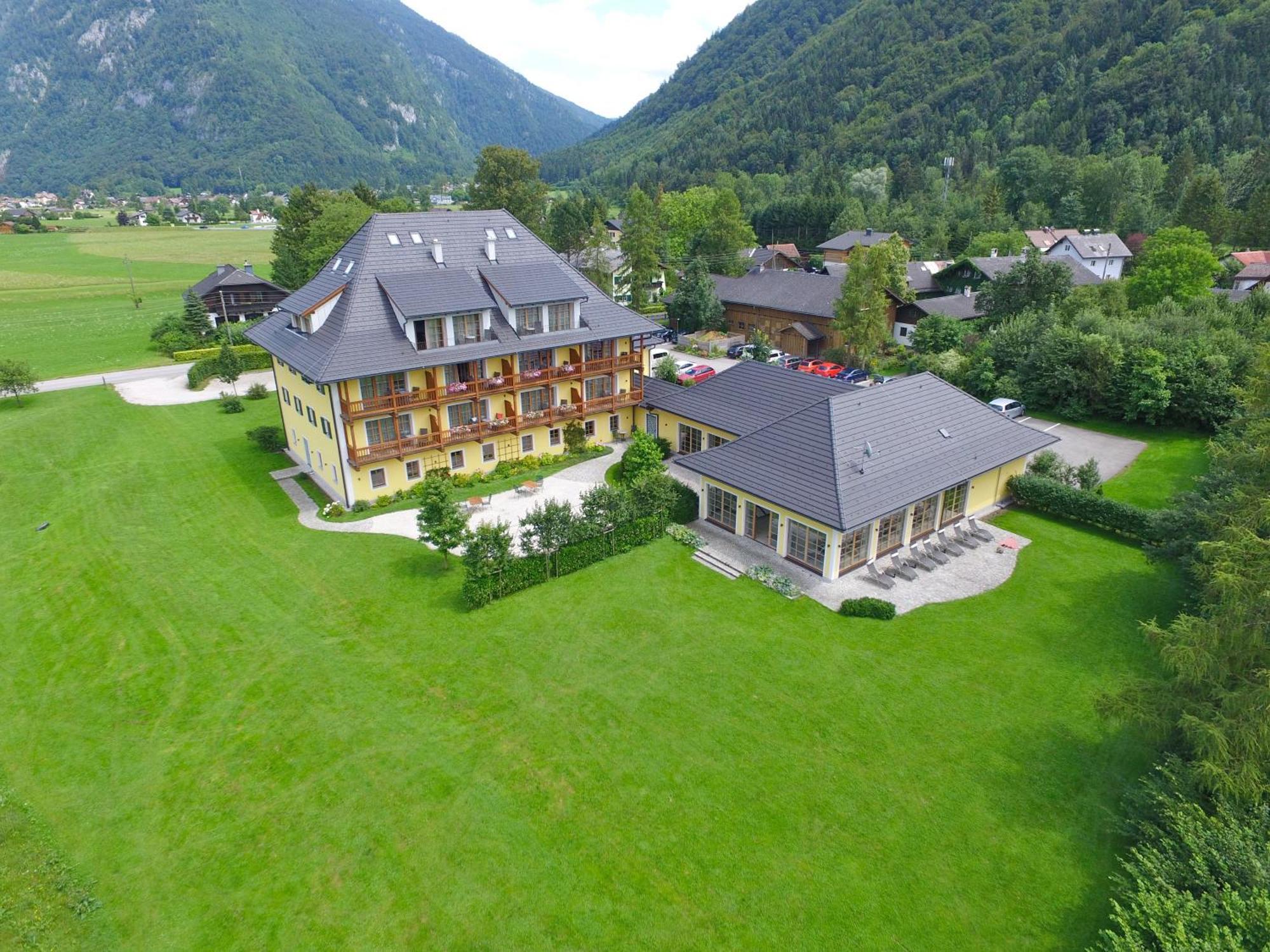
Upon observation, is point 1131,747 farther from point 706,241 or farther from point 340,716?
point 706,241

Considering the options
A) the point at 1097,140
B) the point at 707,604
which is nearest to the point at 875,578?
the point at 707,604

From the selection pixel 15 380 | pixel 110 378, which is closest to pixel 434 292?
pixel 15 380

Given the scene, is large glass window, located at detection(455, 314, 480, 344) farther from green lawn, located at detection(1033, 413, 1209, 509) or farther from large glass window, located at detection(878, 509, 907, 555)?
green lawn, located at detection(1033, 413, 1209, 509)

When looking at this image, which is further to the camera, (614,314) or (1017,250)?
(1017,250)

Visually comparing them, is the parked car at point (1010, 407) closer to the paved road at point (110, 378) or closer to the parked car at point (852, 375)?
the parked car at point (852, 375)

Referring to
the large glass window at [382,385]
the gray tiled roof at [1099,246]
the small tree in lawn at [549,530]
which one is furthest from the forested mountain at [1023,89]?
the small tree in lawn at [549,530]

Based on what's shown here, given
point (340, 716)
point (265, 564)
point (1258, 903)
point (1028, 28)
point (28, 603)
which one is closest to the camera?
point (1258, 903)

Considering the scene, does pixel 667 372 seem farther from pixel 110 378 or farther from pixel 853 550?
pixel 110 378
